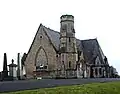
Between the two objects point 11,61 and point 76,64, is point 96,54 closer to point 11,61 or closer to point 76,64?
point 76,64

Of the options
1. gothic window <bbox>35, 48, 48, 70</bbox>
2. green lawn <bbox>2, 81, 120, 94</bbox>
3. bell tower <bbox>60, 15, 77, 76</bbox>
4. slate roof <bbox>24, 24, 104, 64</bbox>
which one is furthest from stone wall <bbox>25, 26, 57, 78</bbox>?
green lawn <bbox>2, 81, 120, 94</bbox>

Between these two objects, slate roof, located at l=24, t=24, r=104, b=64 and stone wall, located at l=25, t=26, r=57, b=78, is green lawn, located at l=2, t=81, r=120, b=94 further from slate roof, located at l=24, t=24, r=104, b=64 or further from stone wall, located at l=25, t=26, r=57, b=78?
slate roof, located at l=24, t=24, r=104, b=64

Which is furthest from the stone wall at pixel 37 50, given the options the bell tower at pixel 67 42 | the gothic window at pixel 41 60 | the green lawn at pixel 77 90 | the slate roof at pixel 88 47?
the green lawn at pixel 77 90

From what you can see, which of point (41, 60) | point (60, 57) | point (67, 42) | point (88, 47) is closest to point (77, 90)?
point (67, 42)

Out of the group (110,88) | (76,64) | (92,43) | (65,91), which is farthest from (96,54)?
(65,91)

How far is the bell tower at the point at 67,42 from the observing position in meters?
63.4

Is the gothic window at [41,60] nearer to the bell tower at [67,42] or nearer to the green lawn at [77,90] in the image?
the bell tower at [67,42]

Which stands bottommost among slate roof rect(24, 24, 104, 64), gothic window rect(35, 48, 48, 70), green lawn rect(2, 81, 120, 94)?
green lawn rect(2, 81, 120, 94)

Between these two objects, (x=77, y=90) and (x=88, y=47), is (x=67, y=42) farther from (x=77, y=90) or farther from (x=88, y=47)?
(x=77, y=90)

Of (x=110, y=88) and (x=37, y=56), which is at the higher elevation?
(x=37, y=56)

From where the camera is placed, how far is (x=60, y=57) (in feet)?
217

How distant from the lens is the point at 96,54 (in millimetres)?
82438

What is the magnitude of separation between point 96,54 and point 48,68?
61.5 feet

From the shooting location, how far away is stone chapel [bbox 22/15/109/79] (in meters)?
64.0
